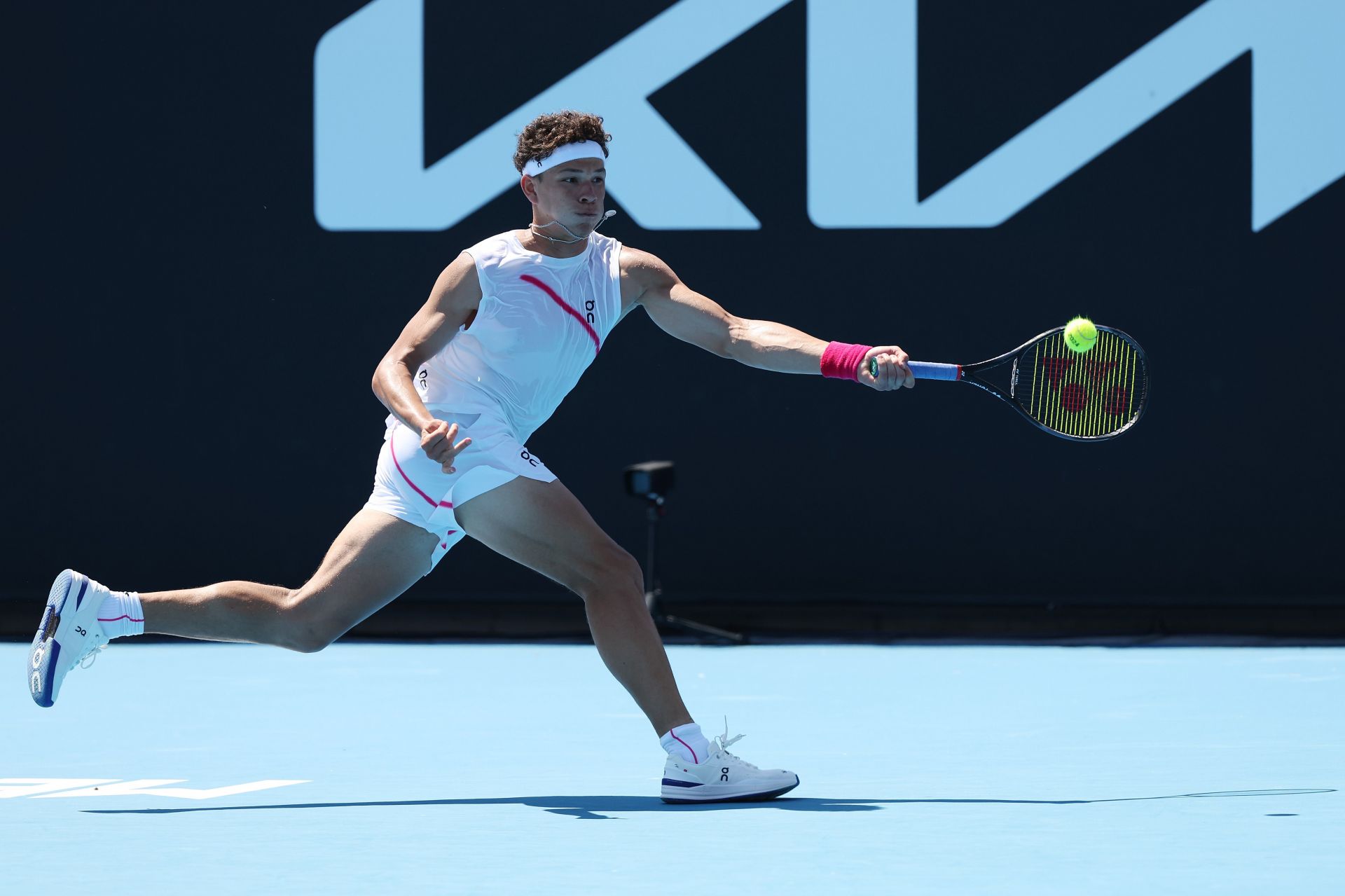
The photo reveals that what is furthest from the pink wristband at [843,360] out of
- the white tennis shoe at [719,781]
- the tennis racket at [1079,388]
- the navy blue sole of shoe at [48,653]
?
the navy blue sole of shoe at [48,653]

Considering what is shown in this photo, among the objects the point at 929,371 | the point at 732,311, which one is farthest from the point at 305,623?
the point at 732,311

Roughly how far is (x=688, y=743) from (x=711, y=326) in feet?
3.30

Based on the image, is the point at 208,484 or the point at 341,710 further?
the point at 208,484

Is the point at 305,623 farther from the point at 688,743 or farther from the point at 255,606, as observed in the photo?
the point at 688,743

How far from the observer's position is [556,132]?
480 centimetres

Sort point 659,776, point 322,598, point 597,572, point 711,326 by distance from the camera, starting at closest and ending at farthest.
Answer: point 597,572
point 322,598
point 711,326
point 659,776

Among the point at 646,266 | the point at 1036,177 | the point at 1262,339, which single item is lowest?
the point at 646,266

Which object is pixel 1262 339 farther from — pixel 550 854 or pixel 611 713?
pixel 550 854

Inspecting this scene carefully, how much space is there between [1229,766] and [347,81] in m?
5.73

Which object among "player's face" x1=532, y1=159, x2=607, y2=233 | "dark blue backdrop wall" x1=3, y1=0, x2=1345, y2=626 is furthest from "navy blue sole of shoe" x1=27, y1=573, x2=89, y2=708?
"dark blue backdrop wall" x1=3, y1=0, x2=1345, y2=626

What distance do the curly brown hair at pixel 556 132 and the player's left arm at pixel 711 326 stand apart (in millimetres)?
297

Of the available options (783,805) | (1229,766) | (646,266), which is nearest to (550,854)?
(783,805)

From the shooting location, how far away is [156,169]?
9453mm

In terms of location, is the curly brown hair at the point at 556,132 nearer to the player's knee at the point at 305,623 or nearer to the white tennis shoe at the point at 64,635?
the player's knee at the point at 305,623
